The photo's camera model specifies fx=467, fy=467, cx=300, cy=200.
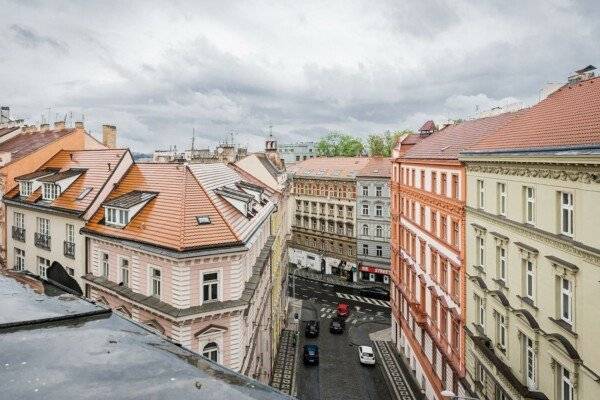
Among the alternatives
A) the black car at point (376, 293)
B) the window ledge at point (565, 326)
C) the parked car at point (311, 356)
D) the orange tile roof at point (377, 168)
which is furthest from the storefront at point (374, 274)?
the window ledge at point (565, 326)

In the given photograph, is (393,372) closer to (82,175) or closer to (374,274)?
(374,274)

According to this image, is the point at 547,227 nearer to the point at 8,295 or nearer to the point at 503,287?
the point at 503,287

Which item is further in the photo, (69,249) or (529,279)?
(69,249)

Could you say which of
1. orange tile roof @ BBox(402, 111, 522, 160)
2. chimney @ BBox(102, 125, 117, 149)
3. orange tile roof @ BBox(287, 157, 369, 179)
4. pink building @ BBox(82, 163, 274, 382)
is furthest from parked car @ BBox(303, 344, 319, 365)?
orange tile roof @ BBox(287, 157, 369, 179)

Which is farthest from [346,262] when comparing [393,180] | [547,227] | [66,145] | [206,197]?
[547,227]

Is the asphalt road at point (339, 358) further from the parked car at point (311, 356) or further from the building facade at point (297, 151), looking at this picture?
the building facade at point (297, 151)

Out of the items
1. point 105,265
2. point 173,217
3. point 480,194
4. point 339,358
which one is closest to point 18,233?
point 105,265

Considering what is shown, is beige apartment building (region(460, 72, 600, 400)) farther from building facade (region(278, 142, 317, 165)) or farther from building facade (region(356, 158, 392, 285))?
building facade (region(278, 142, 317, 165))
